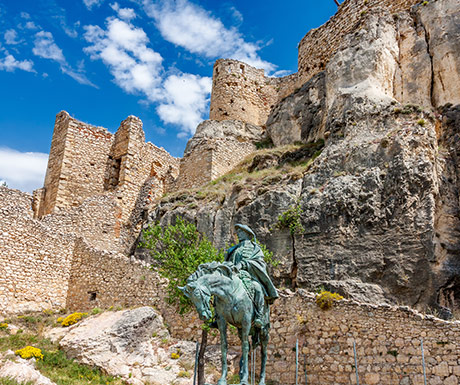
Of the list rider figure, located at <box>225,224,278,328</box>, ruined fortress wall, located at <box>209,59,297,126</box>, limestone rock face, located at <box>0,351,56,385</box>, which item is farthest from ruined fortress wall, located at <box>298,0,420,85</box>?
limestone rock face, located at <box>0,351,56,385</box>

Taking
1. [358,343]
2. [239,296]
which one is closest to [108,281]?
[358,343]

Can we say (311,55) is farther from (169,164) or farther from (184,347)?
(184,347)

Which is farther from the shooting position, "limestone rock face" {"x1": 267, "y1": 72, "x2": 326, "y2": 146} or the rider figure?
"limestone rock face" {"x1": 267, "y1": 72, "x2": 326, "y2": 146}

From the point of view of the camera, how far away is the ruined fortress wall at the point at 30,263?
1820cm

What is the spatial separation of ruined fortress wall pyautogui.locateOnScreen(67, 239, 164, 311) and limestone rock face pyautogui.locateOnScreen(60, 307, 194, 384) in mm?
1191

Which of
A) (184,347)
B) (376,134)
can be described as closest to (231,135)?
(376,134)

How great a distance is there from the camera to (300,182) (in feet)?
60.2

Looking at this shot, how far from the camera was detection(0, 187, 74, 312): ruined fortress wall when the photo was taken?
18203 mm

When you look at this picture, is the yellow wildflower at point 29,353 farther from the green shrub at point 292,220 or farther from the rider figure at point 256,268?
the green shrub at point 292,220

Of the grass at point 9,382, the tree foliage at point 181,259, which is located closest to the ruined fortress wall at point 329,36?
the tree foliage at point 181,259

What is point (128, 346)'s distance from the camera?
577 inches

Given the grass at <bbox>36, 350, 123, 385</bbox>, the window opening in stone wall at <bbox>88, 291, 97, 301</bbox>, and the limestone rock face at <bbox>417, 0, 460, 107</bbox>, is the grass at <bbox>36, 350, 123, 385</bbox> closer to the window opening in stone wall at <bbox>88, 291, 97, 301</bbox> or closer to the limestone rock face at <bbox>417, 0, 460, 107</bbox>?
the window opening in stone wall at <bbox>88, 291, 97, 301</bbox>

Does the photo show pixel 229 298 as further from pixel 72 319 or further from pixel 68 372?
pixel 72 319

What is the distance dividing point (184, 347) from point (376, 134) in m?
10.0
